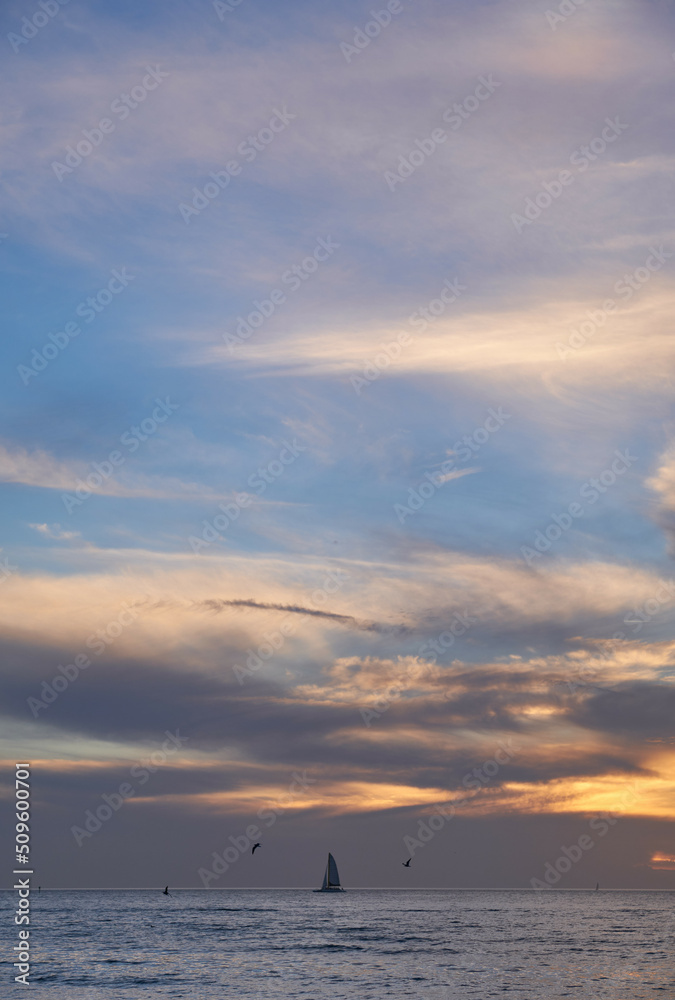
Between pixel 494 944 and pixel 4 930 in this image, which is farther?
pixel 4 930

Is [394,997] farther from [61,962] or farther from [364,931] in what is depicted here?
[364,931]

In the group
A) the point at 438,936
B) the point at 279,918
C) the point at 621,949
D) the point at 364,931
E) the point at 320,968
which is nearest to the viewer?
the point at 320,968

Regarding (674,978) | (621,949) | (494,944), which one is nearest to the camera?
(674,978)

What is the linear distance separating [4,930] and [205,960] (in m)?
54.4

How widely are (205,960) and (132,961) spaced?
6477 millimetres

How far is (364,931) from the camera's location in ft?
390

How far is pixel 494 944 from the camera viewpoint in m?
96.7

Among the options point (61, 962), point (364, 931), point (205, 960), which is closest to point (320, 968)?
point (205, 960)

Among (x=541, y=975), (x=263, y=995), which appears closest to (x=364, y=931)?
(x=541, y=975)

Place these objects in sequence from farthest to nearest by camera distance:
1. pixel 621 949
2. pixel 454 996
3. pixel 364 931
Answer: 1. pixel 364 931
2. pixel 621 949
3. pixel 454 996

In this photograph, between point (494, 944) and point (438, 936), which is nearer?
point (494, 944)

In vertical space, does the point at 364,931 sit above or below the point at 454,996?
below

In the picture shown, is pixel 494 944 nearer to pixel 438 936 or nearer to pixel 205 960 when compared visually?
pixel 438 936

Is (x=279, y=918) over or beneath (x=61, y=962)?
beneath
